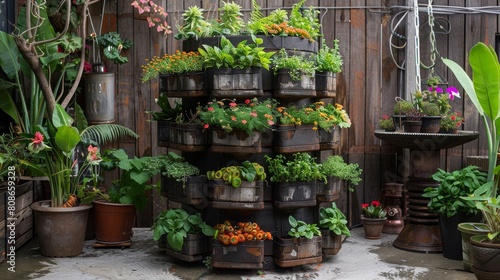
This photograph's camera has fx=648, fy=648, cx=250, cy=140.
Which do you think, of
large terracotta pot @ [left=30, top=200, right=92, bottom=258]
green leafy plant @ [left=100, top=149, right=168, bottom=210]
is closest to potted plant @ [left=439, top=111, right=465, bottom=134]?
green leafy plant @ [left=100, top=149, right=168, bottom=210]

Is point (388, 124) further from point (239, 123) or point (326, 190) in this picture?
point (239, 123)

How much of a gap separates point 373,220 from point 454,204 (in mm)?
1132

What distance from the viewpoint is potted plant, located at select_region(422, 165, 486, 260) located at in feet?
19.0

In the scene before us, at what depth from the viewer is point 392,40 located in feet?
23.5

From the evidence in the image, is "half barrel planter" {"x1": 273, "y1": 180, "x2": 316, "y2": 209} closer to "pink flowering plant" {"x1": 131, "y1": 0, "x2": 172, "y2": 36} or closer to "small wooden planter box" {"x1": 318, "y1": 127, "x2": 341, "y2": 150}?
"small wooden planter box" {"x1": 318, "y1": 127, "x2": 341, "y2": 150}

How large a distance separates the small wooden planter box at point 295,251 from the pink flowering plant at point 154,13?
263 centimetres

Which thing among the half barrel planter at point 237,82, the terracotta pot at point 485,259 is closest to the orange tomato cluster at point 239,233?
the half barrel planter at point 237,82

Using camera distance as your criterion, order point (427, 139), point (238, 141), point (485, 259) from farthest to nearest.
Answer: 1. point (427, 139)
2. point (238, 141)
3. point (485, 259)

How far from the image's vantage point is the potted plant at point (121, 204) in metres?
6.14

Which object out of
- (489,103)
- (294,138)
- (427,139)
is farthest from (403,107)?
(294,138)

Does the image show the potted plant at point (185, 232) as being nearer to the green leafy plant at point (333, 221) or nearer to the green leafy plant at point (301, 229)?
the green leafy plant at point (301, 229)

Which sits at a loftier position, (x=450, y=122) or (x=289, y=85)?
(x=289, y=85)

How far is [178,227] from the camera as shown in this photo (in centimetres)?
552

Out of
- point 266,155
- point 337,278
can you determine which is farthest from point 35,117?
point 337,278
